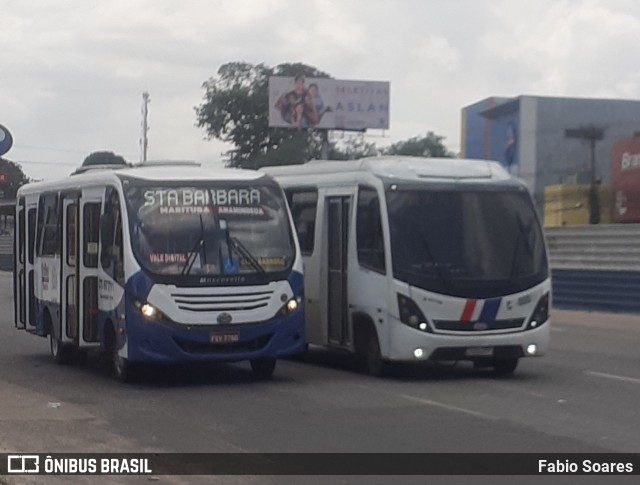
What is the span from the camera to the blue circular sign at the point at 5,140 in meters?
21.6

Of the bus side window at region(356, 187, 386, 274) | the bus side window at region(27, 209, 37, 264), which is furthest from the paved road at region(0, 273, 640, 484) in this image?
the bus side window at region(27, 209, 37, 264)

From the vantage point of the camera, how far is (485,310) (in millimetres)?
16125

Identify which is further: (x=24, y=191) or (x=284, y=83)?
(x=284, y=83)

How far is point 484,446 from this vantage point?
1160cm

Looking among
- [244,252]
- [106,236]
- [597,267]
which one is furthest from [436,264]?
[597,267]

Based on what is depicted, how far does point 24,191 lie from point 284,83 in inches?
1405

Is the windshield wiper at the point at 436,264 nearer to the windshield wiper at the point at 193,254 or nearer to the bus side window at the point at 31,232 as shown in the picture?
the windshield wiper at the point at 193,254

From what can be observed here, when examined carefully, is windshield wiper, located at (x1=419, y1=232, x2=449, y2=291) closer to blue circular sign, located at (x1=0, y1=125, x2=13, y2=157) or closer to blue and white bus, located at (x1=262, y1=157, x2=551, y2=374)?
blue and white bus, located at (x1=262, y1=157, x2=551, y2=374)

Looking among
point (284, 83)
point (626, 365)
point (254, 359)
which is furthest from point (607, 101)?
point (254, 359)

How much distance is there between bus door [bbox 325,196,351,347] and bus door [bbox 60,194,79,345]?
3.33m

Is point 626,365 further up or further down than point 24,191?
further down

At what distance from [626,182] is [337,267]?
97.0ft

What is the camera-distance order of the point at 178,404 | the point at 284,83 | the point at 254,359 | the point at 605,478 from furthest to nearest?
the point at 284,83, the point at 254,359, the point at 178,404, the point at 605,478

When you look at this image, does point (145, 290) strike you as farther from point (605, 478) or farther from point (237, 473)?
point (605, 478)
